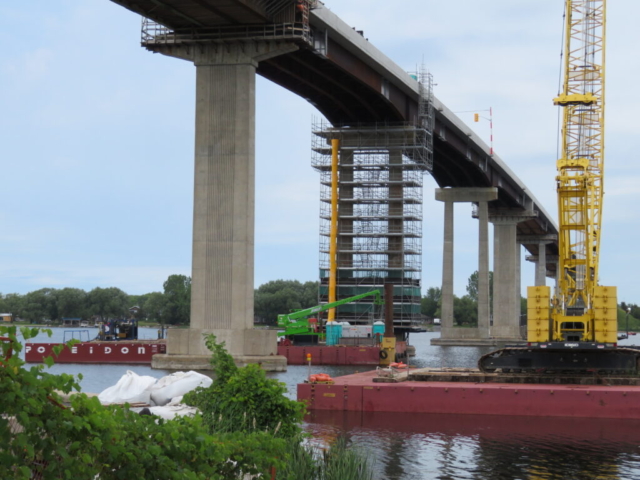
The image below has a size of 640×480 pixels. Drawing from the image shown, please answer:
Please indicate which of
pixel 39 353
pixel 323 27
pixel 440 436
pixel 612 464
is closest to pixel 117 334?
pixel 39 353

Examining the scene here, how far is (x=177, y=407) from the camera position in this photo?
850 inches

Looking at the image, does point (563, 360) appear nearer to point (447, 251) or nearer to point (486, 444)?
point (486, 444)

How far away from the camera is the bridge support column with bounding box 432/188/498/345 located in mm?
127938

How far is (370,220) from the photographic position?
105 metres

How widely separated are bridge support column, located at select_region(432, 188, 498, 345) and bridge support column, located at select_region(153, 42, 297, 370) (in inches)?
2767

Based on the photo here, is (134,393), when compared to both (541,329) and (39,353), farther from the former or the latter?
(39,353)

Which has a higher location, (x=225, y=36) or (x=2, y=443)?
(x=225, y=36)

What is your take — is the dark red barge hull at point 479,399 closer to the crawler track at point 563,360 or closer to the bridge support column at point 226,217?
the crawler track at point 563,360

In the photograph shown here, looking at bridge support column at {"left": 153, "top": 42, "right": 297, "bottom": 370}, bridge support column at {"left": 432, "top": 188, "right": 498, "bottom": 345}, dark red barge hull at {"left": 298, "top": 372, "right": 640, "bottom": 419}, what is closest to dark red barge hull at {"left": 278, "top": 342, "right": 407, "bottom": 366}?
bridge support column at {"left": 153, "top": 42, "right": 297, "bottom": 370}

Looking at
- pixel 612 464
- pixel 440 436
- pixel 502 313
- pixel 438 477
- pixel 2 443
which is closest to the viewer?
pixel 2 443

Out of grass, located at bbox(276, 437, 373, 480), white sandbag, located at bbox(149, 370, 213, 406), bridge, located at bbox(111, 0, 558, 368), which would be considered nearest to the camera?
grass, located at bbox(276, 437, 373, 480)

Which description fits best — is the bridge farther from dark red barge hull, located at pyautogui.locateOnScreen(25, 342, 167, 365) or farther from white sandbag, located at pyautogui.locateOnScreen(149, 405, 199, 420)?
white sandbag, located at pyautogui.locateOnScreen(149, 405, 199, 420)

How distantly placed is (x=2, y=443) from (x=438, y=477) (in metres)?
19.9

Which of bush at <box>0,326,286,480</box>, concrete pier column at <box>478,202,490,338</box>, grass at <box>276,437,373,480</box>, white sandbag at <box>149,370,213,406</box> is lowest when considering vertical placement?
grass at <box>276,437,373,480</box>
